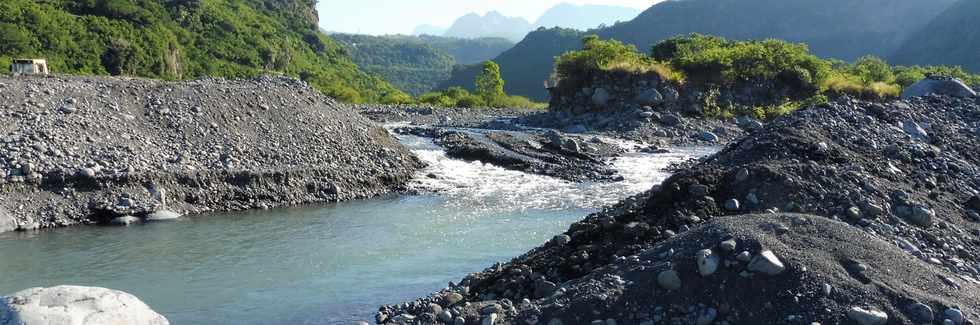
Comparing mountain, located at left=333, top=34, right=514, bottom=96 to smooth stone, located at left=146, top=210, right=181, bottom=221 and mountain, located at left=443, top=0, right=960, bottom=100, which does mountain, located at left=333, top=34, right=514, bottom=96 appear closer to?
mountain, located at left=443, top=0, right=960, bottom=100

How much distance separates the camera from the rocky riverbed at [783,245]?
6.86 meters

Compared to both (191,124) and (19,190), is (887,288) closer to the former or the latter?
(19,190)

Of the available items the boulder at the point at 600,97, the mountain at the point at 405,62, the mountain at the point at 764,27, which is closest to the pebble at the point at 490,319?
the boulder at the point at 600,97

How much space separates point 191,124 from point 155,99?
131 cm

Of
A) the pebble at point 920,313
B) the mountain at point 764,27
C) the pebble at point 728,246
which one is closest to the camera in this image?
the pebble at point 920,313

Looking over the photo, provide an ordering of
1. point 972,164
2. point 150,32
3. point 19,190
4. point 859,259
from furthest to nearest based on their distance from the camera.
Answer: point 150,32
point 19,190
point 972,164
point 859,259

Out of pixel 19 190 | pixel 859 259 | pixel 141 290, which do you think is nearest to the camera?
pixel 859 259

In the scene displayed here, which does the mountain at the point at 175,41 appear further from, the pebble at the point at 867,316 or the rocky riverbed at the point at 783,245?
the pebble at the point at 867,316

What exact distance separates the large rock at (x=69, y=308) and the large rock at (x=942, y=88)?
52.0 ft

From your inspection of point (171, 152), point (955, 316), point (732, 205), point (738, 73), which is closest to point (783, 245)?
point (955, 316)

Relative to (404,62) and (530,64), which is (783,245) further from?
(404,62)

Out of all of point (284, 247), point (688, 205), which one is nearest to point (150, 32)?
point (284, 247)

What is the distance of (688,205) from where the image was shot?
9.26 metres

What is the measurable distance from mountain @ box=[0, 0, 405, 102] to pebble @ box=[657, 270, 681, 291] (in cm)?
4186
